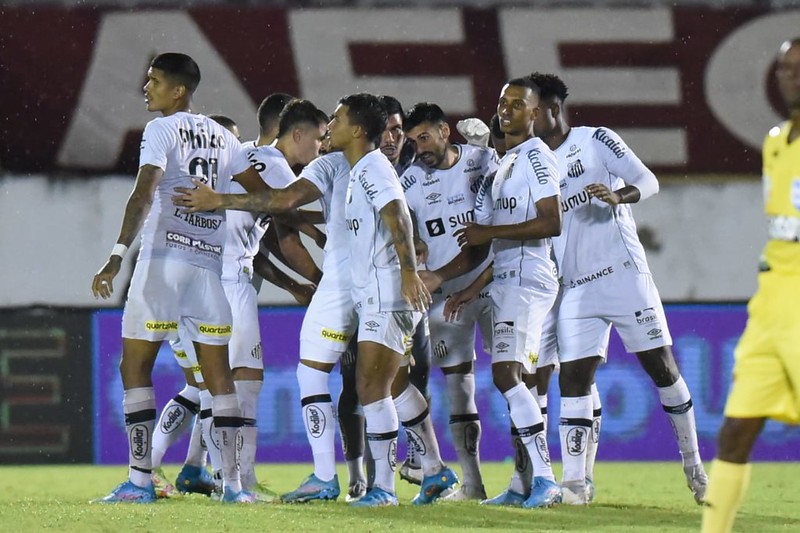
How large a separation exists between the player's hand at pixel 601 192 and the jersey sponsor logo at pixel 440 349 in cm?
126

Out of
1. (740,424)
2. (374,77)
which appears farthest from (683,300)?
(740,424)

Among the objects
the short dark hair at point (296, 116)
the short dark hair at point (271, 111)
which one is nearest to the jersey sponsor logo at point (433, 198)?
the short dark hair at point (296, 116)

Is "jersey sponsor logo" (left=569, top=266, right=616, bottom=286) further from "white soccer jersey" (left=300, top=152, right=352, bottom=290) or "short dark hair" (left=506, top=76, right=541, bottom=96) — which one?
"white soccer jersey" (left=300, top=152, right=352, bottom=290)

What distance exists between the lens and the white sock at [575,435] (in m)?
6.83

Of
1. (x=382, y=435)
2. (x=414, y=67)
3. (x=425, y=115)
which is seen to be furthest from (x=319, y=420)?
(x=414, y=67)

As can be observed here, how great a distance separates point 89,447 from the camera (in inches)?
426

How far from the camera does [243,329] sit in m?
7.18

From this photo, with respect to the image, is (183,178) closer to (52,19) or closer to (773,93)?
(52,19)

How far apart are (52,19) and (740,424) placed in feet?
28.0

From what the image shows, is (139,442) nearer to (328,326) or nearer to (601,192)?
(328,326)

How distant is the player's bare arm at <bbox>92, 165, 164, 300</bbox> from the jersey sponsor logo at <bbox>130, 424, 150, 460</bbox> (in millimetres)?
680

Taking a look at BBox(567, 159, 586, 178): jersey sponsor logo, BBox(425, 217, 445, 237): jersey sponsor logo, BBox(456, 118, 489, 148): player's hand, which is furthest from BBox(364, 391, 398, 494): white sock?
BBox(456, 118, 489, 148): player's hand

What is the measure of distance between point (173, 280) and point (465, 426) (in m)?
1.86

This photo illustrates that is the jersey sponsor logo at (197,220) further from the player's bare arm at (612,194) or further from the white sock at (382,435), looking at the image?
the player's bare arm at (612,194)
